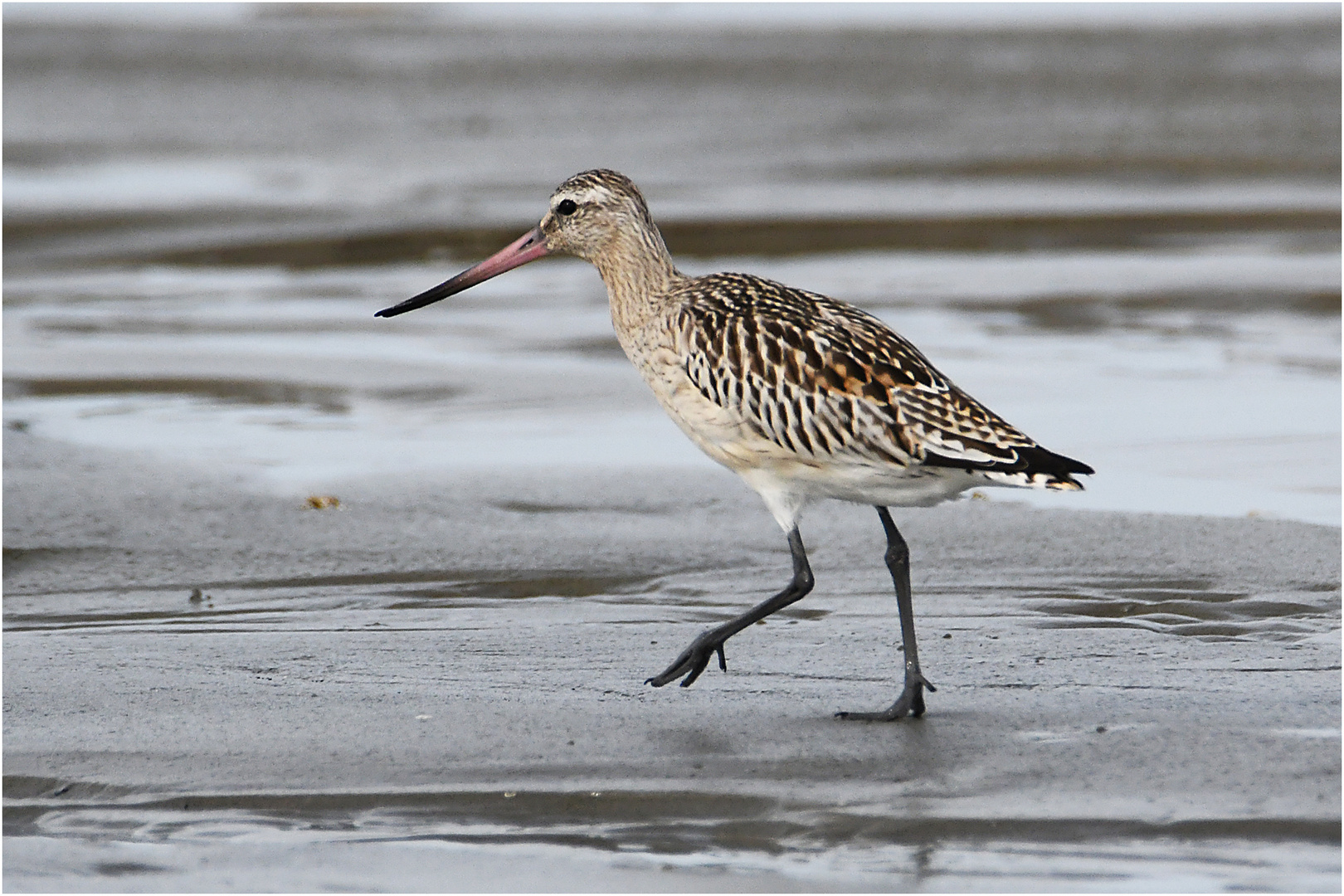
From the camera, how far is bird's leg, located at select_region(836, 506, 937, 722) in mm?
5047

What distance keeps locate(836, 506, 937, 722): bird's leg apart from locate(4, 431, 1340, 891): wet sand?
0.19ft

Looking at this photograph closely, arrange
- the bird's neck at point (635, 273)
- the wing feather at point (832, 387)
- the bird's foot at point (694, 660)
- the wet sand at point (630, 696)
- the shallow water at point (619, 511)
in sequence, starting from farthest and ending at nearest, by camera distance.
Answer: the bird's neck at point (635, 273), the bird's foot at point (694, 660), the wing feather at point (832, 387), the shallow water at point (619, 511), the wet sand at point (630, 696)

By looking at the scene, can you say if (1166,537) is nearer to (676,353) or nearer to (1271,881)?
(676,353)

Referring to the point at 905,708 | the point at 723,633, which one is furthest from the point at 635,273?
the point at 905,708

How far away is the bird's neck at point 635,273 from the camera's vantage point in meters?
5.93

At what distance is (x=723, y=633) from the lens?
17.5 feet

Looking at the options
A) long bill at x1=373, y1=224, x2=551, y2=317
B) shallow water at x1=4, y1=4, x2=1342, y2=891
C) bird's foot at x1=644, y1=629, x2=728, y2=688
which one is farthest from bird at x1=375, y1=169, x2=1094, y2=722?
long bill at x1=373, y1=224, x2=551, y2=317

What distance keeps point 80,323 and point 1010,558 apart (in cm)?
708

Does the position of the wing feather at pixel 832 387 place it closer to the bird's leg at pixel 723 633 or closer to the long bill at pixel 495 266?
the bird's leg at pixel 723 633

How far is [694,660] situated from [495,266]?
174cm

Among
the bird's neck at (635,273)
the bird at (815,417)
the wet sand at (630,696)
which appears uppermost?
the bird's neck at (635,273)

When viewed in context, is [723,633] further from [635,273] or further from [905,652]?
[635,273]

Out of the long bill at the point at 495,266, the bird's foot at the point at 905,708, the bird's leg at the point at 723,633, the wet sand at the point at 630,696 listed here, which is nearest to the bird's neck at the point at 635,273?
the long bill at the point at 495,266

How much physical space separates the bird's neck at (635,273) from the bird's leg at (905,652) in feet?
3.42
